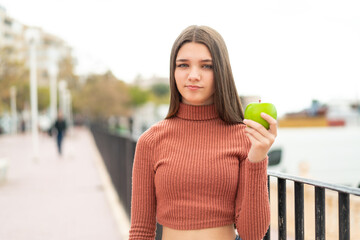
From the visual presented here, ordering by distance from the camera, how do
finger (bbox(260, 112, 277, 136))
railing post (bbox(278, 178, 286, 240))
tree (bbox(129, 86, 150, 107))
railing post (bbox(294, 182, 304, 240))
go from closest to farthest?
1. finger (bbox(260, 112, 277, 136))
2. railing post (bbox(294, 182, 304, 240))
3. railing post (bbox(278, 178, 286, 240))
4. tree (bbox(129, 86, 150, 107))

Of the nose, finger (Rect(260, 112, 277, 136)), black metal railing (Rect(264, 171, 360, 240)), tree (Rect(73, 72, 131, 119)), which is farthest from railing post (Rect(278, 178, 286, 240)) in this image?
tree (Rect(73, 72, 131, 119))

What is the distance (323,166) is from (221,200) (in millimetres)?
25900

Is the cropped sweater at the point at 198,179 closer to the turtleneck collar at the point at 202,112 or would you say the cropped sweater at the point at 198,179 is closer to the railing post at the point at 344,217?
the turtleneck collar at the point at 202,112

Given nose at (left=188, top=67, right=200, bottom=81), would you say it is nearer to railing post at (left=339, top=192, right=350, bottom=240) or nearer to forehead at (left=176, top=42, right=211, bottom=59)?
forehead at (left=176, top=42, right=211, bottom=59)

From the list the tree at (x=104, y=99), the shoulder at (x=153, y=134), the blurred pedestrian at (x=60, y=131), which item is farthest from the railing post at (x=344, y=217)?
the tree at (x=104, y=99)

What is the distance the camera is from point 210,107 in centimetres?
199

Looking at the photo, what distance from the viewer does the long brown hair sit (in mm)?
1903

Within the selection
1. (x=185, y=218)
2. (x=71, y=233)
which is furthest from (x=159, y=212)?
(x=71, y=233)

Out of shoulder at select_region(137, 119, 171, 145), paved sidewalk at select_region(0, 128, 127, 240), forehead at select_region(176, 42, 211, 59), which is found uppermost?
forehead at select_region(176, 42, 211, 59)

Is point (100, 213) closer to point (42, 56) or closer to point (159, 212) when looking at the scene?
point (159, 212)

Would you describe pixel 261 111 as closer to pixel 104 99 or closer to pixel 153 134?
pixel 153 134

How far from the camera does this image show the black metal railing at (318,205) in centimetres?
158

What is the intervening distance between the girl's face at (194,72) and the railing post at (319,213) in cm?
61

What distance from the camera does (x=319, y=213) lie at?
178cm
